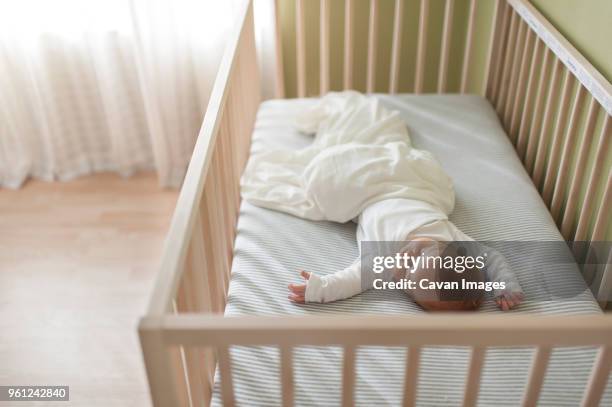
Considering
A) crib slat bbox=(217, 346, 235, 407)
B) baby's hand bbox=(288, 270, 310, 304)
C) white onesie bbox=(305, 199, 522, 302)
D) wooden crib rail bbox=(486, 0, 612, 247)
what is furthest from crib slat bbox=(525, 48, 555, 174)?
crib slat bbox=(217, 346, 235, 407)

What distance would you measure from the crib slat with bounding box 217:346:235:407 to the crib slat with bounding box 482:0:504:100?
156 centimetres

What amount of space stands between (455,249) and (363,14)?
1.31 meters

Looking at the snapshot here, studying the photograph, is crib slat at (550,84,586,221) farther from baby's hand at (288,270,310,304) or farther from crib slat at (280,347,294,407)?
crib slat at (280,347,294,407)

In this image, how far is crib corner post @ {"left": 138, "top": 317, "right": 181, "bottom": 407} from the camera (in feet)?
2.78

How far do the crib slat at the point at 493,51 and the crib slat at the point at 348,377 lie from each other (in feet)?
4.91

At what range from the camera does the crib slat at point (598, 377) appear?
0.89m

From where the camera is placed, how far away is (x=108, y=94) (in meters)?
2.46

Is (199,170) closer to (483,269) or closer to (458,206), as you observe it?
(483,269)

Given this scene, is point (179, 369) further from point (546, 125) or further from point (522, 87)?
point (522, 87)

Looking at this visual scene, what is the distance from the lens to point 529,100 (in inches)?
73.1

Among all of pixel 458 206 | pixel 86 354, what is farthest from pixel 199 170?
pixel 86 354

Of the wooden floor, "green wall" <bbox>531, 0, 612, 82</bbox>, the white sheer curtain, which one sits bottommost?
the wooden floor

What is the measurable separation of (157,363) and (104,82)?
5.96ft

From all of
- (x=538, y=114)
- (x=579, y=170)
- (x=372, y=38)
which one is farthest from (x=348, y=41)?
(x=579, y=170)
